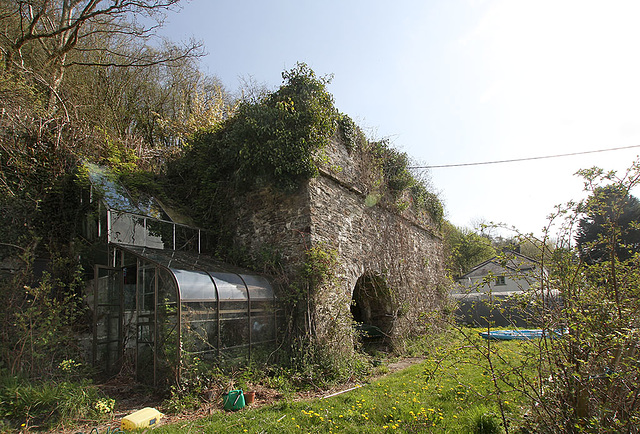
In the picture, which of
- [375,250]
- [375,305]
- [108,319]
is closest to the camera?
[108,319]

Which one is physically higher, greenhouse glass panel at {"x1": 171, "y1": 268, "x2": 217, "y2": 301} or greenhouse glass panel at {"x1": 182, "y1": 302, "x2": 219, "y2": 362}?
greenhouse glass panel at {"x1": 171, "y1": 268, "x2": 217, "y2": 301}

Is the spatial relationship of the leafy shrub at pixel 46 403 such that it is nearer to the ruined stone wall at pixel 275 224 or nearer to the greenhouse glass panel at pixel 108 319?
the greenhouse glass panel at pixel 108 319

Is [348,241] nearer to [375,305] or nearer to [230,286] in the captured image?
[375,305]

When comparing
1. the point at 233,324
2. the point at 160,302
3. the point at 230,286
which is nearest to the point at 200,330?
the point at 233,324

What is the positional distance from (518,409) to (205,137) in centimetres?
886

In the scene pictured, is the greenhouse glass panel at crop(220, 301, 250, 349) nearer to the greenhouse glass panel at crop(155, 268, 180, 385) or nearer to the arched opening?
the greenhouse glass panel at crop(155, 268, 180, 385)

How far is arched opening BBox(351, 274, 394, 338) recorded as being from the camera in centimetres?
1028

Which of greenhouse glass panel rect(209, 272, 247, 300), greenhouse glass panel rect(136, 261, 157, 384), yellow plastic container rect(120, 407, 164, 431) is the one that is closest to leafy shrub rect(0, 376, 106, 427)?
yellow plastic container rect(120, 407, 164, 431)

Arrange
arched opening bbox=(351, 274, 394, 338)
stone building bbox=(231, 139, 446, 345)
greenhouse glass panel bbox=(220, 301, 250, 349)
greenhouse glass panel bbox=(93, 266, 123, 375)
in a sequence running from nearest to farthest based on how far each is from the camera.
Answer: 1. greenhouse glass panel bbox=(220, 301, 250, 349)
2. greenhouse glass panel bbox=(93, 266, 123, 375)
3. stone building bbox=(231, 139, 446, 345)
4. arched opening bbox=(351, 274, 394, 338)

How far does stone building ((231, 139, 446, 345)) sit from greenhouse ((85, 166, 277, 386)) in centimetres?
105

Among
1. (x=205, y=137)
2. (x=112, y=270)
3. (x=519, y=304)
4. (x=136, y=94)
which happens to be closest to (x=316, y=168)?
(x=205, y=137)

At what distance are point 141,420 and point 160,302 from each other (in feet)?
6.41

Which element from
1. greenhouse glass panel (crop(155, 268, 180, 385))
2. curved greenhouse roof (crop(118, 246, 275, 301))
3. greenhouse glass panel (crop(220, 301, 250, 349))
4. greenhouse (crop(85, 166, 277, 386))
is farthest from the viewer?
greenhouse glass panel (crop(220, 301, 250, 349))

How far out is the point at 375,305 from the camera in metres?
10.8
